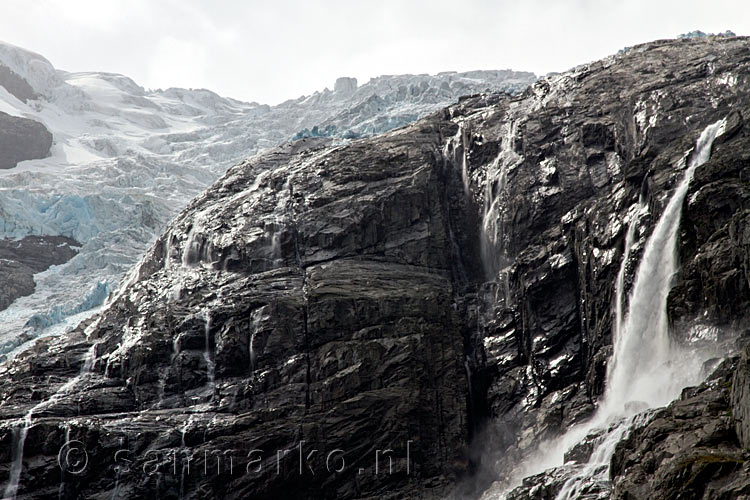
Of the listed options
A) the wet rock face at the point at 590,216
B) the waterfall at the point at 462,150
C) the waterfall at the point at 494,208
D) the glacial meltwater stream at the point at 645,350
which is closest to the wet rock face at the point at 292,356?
the waterfall at the point at 462,150

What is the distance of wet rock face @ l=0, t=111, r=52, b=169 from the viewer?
11875cm

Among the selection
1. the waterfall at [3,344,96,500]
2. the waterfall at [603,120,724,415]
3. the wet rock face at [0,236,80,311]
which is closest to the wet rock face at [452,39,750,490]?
the waterfall at [603,120,724,415]

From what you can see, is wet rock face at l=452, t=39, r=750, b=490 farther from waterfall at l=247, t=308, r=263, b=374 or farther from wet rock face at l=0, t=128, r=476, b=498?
waterfall at l=247, t=308, r=263, b=374

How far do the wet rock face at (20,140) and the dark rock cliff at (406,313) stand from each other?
75747 millimetres

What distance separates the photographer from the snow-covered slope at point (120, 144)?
88.1 meters

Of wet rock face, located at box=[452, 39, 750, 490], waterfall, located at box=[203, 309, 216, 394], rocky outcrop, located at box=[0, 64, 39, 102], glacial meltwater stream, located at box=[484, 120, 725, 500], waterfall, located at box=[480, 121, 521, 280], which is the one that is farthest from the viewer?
rocky outcrop, located at box=[0, 64, 39, 102]

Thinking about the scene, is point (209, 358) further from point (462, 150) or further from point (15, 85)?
point (15, 85)

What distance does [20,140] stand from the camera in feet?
399

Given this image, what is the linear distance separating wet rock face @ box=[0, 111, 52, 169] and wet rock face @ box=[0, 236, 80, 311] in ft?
96.6

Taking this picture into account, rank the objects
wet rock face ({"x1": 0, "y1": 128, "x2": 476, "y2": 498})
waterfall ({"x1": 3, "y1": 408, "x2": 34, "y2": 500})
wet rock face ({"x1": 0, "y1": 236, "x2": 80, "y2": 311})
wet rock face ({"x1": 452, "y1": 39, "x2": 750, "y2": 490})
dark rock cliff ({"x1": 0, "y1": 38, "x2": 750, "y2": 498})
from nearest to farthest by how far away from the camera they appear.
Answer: wet rock face ({"x1": 452, "y1": 39, "x2": 750, "y2": 490}) < waterfall ({"x1": 3, "y1": 408, "x2": 34, "y2": 500}) < dark rock cliff ({"x1": 0, "y1": 38, "x2": 750, "y2": 498}) < wet rock face ({"x1": 0, "y1": 128, "x2": 476, "y2": 498}) < wet rock face ({"x1": 0, "y1": 236, "x2": 80, "y2": 311})

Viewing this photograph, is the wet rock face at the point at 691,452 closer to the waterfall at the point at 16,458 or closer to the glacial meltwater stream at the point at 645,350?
the glacial meltwater stream at the point at 645,350

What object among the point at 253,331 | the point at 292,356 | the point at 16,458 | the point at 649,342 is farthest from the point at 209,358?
the point at 649,342

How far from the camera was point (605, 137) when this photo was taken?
4891 cm

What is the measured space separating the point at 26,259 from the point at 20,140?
1504 inches
